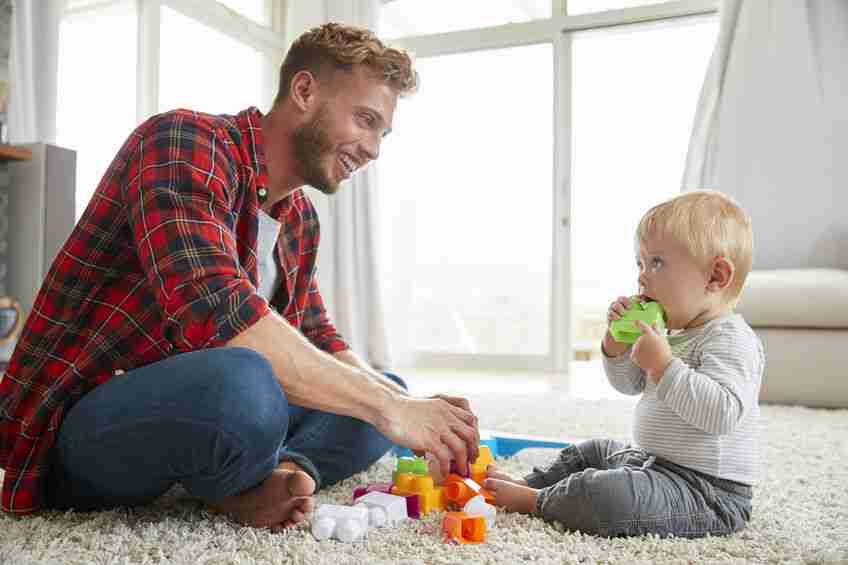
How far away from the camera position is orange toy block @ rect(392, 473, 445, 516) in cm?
108

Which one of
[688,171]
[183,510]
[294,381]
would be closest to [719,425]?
[294,381]

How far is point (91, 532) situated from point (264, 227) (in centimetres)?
53

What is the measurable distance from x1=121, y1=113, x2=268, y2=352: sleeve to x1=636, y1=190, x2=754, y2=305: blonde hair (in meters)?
0.59

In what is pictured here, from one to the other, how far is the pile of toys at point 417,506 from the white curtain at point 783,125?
113 inches

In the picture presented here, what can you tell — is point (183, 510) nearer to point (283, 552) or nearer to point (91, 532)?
point (91, 532)

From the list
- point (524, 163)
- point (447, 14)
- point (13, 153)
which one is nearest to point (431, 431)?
point (13, 153)

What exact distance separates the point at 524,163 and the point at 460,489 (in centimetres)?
325

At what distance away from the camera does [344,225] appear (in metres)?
4.07

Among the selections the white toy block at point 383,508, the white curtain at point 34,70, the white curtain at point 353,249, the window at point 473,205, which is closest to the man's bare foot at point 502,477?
the white toy block at point 383,508

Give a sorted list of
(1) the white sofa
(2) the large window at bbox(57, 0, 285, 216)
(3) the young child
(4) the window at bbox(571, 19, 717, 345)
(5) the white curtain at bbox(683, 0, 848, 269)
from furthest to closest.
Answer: (4) the window at bbox(571, 19, 717, 345)
(5) the white curtain at bbox(683, 0, 848, 269)
(2) the large window at bbox(57, 0, 285, 216)
(1) the white sofa
(3) the young child

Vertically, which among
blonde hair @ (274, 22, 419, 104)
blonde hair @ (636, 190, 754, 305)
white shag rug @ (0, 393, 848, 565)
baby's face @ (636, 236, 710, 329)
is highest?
blonde hair @ (274, 22, 419, 104)

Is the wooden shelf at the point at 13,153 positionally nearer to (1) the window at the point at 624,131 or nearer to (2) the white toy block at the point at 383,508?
(2) the white toy block at the point at 383,508

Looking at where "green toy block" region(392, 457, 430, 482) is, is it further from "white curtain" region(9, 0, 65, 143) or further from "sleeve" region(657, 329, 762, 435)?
"white curtain" region(9, 0, 65, 143)

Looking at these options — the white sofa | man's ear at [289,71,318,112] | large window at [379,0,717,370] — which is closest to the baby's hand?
man's ear at [289,71,318,112]
